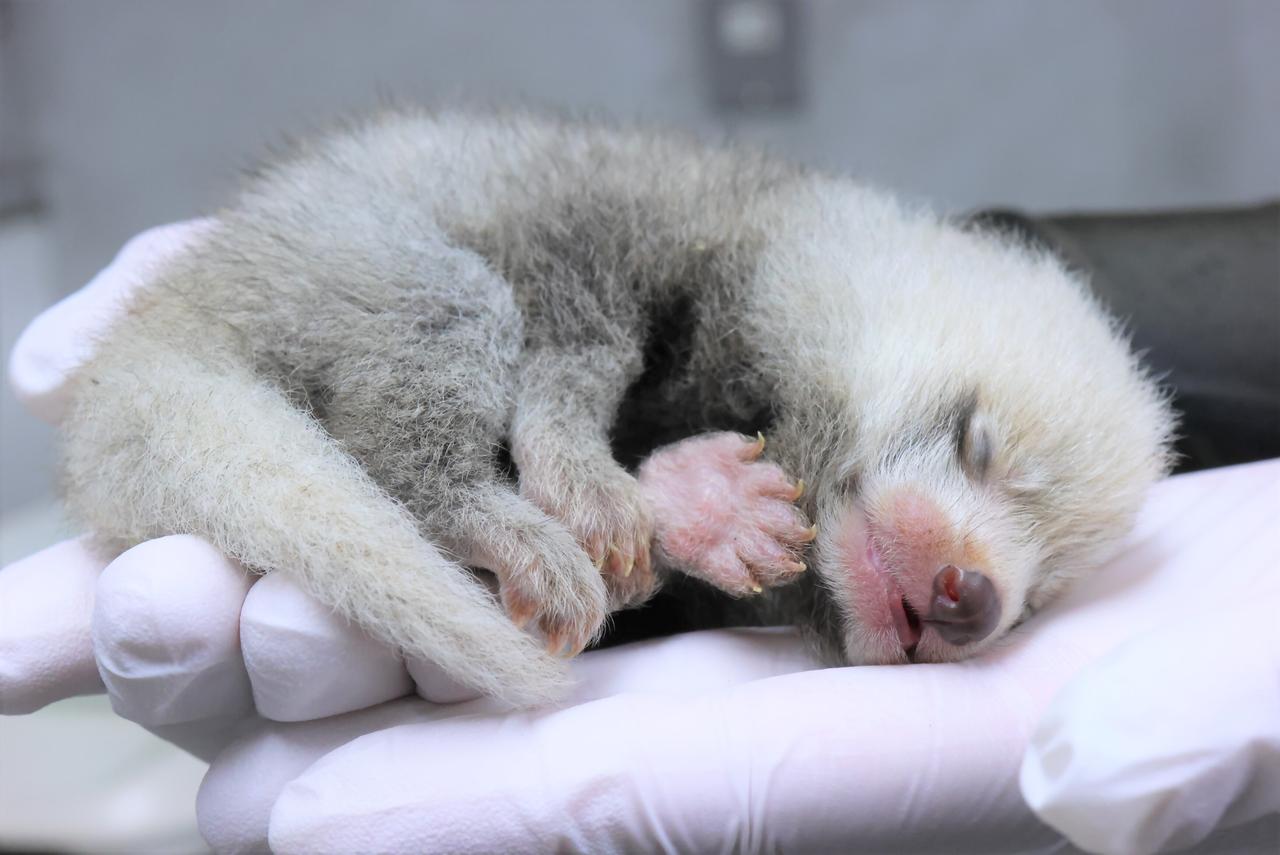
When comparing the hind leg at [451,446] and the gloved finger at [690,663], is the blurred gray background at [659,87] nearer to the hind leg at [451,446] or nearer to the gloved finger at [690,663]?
the hind leg at [451,446]

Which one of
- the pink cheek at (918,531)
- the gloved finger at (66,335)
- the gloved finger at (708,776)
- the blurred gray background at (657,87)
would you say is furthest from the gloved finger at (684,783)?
the blurred gray background at (657,87)

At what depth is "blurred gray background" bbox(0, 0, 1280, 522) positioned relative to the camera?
2.58 meters

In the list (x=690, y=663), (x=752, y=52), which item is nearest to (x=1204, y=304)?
(x=752, y=52)

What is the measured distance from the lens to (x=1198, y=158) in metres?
2.73

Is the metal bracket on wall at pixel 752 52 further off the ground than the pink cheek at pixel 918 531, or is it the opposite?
the metal bracket on wall at pixel 752 52

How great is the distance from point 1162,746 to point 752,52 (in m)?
2.12

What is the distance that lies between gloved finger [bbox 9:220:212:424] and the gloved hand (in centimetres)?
44

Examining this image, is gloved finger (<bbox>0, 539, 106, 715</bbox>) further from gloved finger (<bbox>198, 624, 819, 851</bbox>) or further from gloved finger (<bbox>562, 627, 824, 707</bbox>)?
gloved finger (<bbox>562, 627, 824, 707</bbox>)

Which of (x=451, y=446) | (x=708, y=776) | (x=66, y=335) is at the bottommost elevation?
(x=708, y=776)

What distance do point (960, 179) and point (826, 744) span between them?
2.10 meters

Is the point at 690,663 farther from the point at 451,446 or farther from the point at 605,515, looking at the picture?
the point at 451,446

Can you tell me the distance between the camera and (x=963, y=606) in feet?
4.10

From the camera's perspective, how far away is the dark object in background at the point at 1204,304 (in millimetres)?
2002

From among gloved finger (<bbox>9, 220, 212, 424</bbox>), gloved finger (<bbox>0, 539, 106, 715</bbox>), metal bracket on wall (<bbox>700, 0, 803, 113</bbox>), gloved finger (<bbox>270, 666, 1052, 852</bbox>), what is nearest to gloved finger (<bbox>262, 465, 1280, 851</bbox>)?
gloved finger (<bbox>270, 666, 1052, 852</bbox>)
